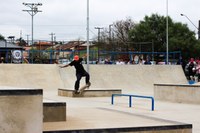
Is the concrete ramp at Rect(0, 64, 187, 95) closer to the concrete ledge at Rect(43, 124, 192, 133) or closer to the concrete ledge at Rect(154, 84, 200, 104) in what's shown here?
the concrete ledge at Rect(154, 84, 200, 104)

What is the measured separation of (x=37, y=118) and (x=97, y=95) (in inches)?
586

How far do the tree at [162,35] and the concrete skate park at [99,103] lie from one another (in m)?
26.8

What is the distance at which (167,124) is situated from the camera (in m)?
8.98

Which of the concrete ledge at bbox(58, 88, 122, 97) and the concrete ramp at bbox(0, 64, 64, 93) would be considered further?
the concrete ramp at bbox(0, 64, 64, 93)

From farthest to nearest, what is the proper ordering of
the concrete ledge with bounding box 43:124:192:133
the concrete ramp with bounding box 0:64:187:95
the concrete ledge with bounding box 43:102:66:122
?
the concrete ramp with bounding box 0:64:187:95
the concrete ledge with bounding box 43:102:66:122
the concrete ledge with bounding box 43:124:192:133

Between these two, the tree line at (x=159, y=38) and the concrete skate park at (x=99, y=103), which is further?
the tree line at (x=159, y=38)

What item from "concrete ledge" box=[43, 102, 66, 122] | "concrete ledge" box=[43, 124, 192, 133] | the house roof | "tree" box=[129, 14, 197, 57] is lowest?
"concrete ledge" box=[43, 124, 192, 133]

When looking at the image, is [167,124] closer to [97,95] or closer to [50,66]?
[97,95]

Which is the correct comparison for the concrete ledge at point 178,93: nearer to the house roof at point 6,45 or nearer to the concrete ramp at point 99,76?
the concrete ramp at point 99,76

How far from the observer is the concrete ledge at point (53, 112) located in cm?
905

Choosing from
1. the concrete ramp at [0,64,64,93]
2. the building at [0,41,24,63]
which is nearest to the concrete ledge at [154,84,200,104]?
the concrete ramp at [0,64,64,93]

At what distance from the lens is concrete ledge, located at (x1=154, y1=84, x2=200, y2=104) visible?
18683 mm

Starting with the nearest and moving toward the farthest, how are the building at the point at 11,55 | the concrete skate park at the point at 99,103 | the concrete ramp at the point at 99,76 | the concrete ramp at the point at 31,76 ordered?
the concrete skate park at the point at 99,103
the concrete ramp at the point at 31,76
the concrete ramp at the point at 99,76
the building at the point at 11,55

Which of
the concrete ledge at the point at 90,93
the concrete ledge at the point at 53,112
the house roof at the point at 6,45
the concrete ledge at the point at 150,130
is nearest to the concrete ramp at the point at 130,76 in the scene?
the concrete ledge at the point at 90,93
